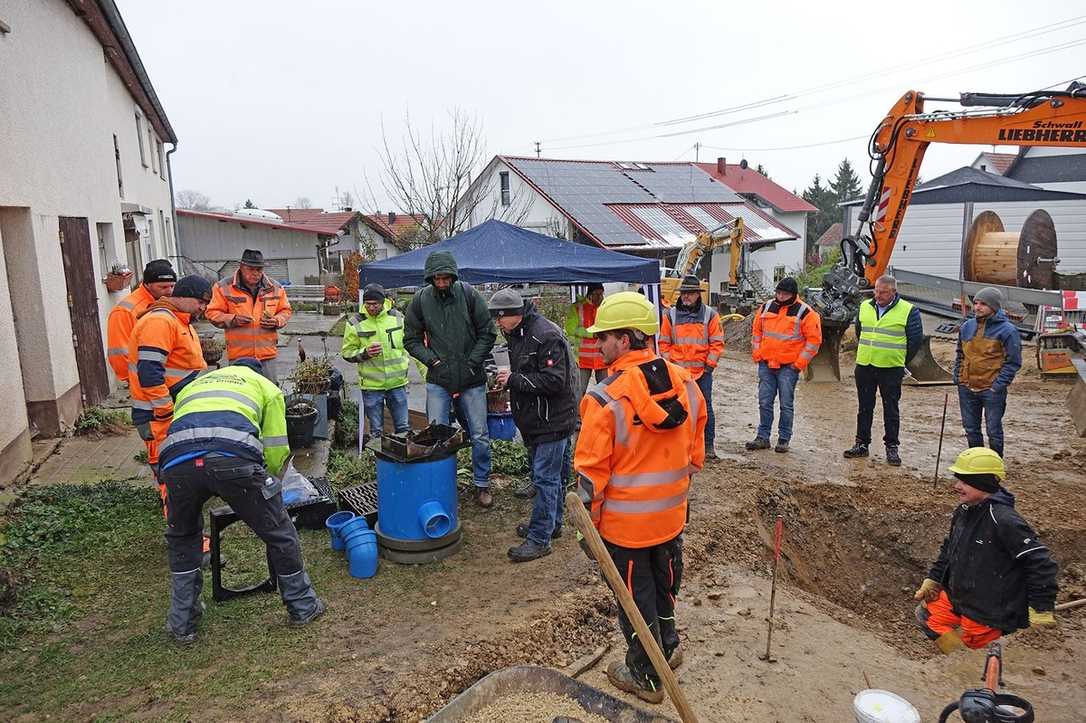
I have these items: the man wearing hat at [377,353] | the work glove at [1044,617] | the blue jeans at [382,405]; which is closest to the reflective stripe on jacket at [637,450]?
the work glove at [1044,617]

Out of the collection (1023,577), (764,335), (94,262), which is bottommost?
(1023,577)

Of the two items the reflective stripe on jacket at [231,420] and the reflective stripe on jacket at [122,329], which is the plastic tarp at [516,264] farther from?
the reflective stripe on jacket at [231,420]

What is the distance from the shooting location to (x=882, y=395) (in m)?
7.41

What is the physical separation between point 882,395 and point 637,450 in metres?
5.25

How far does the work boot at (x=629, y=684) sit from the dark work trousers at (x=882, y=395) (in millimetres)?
4955

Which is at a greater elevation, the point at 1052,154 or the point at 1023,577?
the point at 1052,154

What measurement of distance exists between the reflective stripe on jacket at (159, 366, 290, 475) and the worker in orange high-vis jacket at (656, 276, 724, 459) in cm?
440

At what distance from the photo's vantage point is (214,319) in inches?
250

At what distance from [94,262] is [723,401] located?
354 inches

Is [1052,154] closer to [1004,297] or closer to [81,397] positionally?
[1004,297]

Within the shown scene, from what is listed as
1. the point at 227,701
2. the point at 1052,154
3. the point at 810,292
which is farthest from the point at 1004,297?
the point at 227,701

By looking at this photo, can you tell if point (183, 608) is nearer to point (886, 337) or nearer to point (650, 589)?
point (650, 589)

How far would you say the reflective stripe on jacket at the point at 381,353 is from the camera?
269 inches

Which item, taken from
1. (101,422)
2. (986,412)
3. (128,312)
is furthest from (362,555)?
(986,412)
